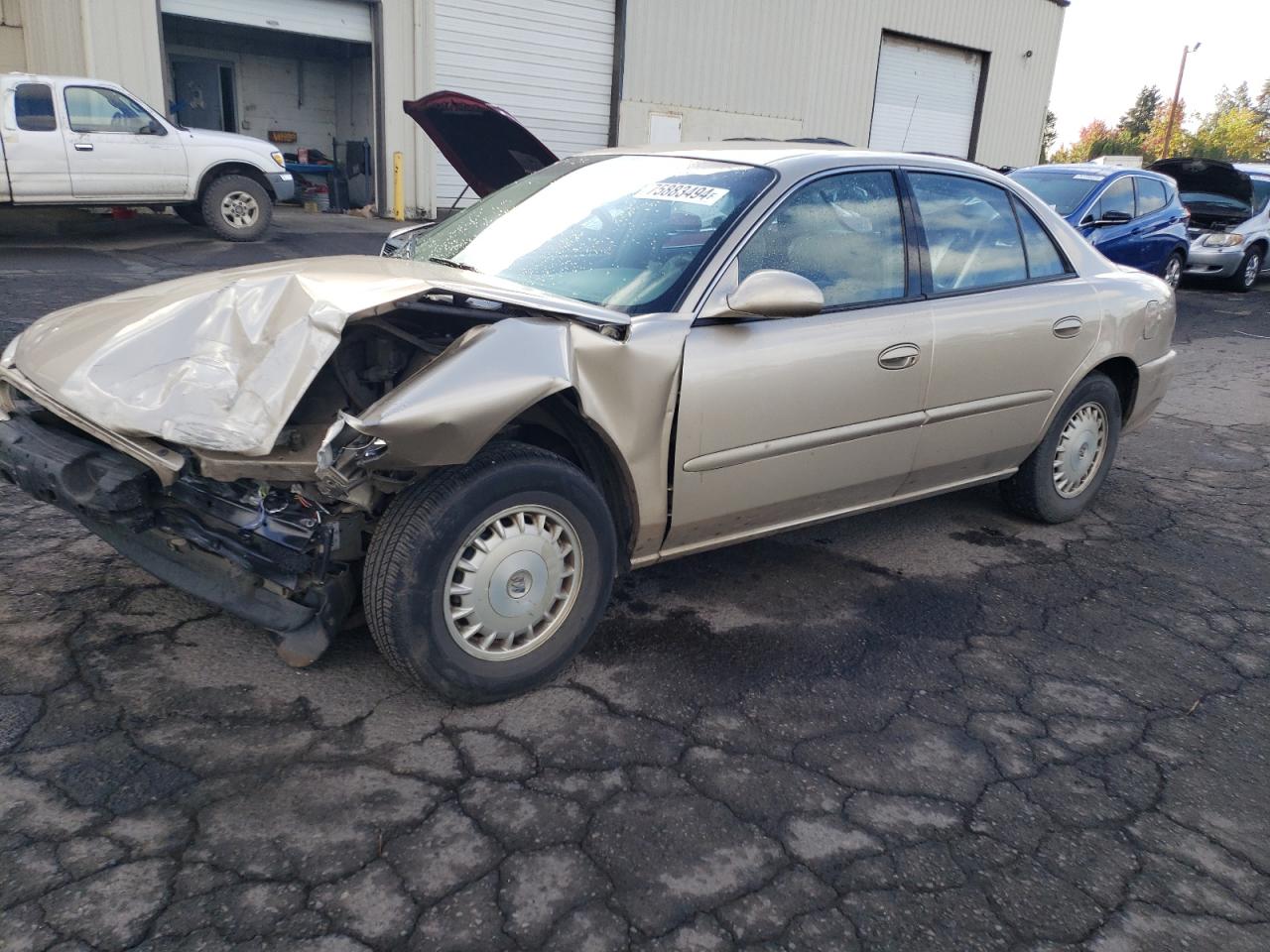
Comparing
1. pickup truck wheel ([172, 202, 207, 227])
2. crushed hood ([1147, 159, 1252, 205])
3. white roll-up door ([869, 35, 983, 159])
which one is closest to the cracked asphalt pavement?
→ pickup truck wheel ([172, 202, 207, 227])

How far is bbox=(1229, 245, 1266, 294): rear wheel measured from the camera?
14555 millimetres

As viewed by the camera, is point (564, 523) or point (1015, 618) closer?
point (564, 523)

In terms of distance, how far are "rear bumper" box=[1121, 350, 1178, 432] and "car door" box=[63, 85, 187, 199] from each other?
10437 mm

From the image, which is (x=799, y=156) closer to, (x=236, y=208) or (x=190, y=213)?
(x=236, y=208)

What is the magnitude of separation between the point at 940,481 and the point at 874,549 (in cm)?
43

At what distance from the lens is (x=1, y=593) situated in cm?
346

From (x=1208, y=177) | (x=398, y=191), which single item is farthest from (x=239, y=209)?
(x=1208, y=177)

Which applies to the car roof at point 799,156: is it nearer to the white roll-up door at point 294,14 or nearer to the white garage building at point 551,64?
the white garage building at point 551,64

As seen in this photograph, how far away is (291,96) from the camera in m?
18.7

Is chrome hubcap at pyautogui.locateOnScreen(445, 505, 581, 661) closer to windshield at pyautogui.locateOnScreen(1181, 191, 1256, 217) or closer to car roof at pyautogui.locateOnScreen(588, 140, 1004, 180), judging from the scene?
car roof at pyautogui.locateOnScreen(588, 140, 1004, 180)

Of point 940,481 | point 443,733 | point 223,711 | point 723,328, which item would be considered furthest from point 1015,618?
point 223,711

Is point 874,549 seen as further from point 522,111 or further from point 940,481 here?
point 522,111

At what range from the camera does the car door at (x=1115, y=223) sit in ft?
36.0

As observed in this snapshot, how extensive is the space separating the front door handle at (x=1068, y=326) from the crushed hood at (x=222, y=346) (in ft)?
7.32
